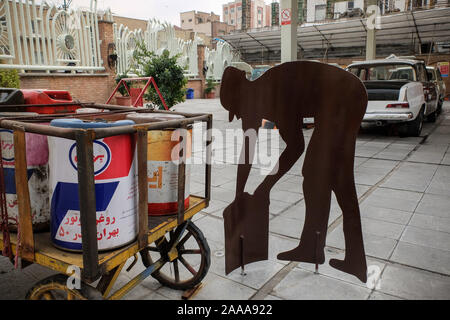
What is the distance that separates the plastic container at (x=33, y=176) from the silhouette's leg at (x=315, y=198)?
1798mm

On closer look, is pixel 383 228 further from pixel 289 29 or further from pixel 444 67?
pixel 444 67

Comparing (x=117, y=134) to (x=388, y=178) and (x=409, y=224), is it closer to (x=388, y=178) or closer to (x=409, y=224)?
(x=409, y=224)

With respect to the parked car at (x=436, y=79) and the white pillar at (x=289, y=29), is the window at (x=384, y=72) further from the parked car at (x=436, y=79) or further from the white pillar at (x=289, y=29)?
the parked car at (x=436, y=79)

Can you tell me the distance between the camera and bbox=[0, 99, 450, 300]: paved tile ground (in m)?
2.60

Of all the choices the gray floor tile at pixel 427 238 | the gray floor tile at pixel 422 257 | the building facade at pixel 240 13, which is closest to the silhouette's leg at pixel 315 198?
the gray floor tile at pixel 422 257

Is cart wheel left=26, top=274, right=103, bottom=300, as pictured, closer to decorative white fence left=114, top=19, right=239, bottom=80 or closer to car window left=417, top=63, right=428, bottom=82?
decorative white fence left=114, top=19, right=239, bottom=80

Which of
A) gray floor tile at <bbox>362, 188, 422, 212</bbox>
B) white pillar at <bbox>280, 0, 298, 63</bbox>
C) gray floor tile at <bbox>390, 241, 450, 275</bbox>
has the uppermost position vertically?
white pillar at <bbox>280, 0, 298, 63</bbox>

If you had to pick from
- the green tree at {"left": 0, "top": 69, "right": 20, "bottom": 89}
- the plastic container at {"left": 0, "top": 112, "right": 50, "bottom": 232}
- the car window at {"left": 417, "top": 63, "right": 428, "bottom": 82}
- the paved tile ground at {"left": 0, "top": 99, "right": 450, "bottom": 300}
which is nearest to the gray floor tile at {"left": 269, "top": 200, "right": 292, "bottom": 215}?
the paved tile ground at {"left": 0, "top": 99, "right": 450, "bottom": 300}

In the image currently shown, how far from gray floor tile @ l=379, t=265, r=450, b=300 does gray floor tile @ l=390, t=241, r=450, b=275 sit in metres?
0.12

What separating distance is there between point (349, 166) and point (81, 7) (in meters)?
13.0

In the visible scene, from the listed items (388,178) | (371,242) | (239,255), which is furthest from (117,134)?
(388,178)

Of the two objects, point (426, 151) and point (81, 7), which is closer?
point (426, 151)

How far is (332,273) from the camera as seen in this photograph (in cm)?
285

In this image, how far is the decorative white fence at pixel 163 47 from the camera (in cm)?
1452
